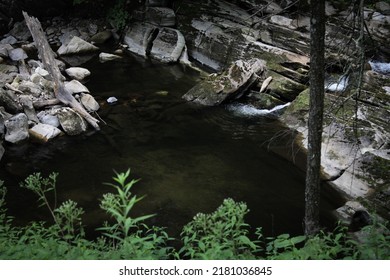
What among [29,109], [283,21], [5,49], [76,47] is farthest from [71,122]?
[283,21]

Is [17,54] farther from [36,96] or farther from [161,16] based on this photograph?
[161,16]

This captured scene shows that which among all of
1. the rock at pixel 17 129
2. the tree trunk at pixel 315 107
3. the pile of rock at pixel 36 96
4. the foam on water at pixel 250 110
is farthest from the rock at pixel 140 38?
the tree trunk at pixel 315 107

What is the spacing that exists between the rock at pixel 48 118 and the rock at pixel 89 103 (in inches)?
38.1

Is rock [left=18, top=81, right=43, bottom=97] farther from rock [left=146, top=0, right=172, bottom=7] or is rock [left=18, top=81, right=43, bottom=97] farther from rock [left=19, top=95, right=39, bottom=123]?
rock [left=146, top=0, right=172, bottom=7]

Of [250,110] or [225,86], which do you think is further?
[225,86]

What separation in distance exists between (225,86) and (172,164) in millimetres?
3841

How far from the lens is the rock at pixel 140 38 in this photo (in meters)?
14.2

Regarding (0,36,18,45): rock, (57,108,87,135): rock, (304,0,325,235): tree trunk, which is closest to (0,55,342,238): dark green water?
(57,108,87,135): rock

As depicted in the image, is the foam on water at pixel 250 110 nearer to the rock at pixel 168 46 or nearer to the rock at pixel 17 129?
the rock at pixel 168 46

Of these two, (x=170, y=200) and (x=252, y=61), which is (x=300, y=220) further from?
(x=252, y=61)

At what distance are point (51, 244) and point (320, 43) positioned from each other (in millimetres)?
3282

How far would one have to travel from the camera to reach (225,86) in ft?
34.1

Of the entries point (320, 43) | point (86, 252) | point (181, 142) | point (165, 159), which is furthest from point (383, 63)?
point (86, 252)

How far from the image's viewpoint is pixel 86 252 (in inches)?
121
